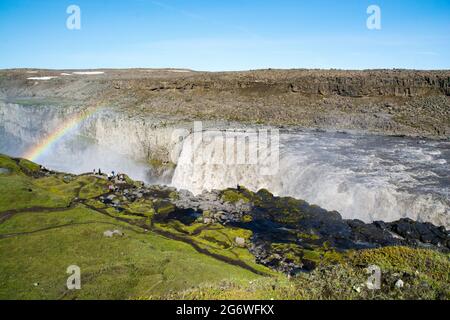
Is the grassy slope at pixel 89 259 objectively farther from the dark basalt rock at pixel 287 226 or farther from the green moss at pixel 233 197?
the green moss at pixel 233 197

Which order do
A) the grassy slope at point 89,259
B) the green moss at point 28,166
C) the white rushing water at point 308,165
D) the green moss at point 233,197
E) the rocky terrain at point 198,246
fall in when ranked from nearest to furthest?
the rocky terrain at point 198,246 < the grassy slope at point 89,259 < the white rushing water at point 308,165 < the green moss at point 233,197 < the green moss at point 28,166

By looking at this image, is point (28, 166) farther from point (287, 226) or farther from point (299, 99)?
point (299, 99)

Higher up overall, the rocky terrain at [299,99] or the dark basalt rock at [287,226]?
the rocky terrain at [299,99]

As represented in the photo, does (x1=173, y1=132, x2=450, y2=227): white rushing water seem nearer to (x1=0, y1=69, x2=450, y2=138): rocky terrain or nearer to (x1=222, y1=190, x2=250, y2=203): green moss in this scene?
(x1=222, y1=190, x2=250, y2=203): green moss

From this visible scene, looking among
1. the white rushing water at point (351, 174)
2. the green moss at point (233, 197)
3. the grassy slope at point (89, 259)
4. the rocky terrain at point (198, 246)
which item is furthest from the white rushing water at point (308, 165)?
the grassy slope at point (89, 259)

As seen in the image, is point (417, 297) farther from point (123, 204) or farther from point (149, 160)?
point (149, 160)
